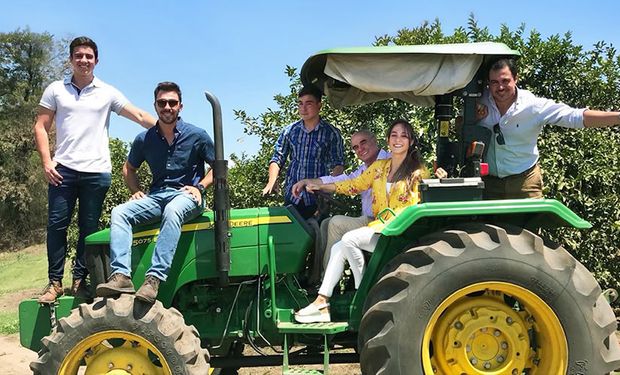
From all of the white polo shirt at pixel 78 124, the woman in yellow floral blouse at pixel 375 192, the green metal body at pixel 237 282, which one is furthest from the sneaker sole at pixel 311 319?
the white polo shirt at pixel 78 124

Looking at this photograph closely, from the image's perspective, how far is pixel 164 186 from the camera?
405 cm

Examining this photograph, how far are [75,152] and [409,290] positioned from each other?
2595 millimetres

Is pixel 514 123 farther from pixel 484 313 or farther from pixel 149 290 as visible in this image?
pixel 149 290

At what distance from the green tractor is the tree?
22458 mm

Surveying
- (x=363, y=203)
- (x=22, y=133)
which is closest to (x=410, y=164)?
(x=363, y=203)

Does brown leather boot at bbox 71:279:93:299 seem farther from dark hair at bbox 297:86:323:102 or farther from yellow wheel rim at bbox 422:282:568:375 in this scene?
yellow wheel rim at bbox 422:282:568:375

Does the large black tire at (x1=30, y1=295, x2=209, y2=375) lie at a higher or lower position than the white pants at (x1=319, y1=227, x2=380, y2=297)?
lower

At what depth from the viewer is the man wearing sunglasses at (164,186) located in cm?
363

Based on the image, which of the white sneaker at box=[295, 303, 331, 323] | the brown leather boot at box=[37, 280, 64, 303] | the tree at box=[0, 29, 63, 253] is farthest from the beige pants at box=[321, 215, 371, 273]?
the tree at box=[0, 29, 63, 253]

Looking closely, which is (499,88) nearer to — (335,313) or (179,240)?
(335,313)

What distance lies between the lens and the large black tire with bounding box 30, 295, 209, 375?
3.42m

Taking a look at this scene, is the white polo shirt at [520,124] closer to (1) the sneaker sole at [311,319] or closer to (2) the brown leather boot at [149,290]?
(1) the sneaker sole at [311,319]

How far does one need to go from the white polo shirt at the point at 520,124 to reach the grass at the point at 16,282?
21.5ft

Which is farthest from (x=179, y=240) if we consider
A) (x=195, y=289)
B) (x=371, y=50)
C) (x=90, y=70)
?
(x=371, y=50)
